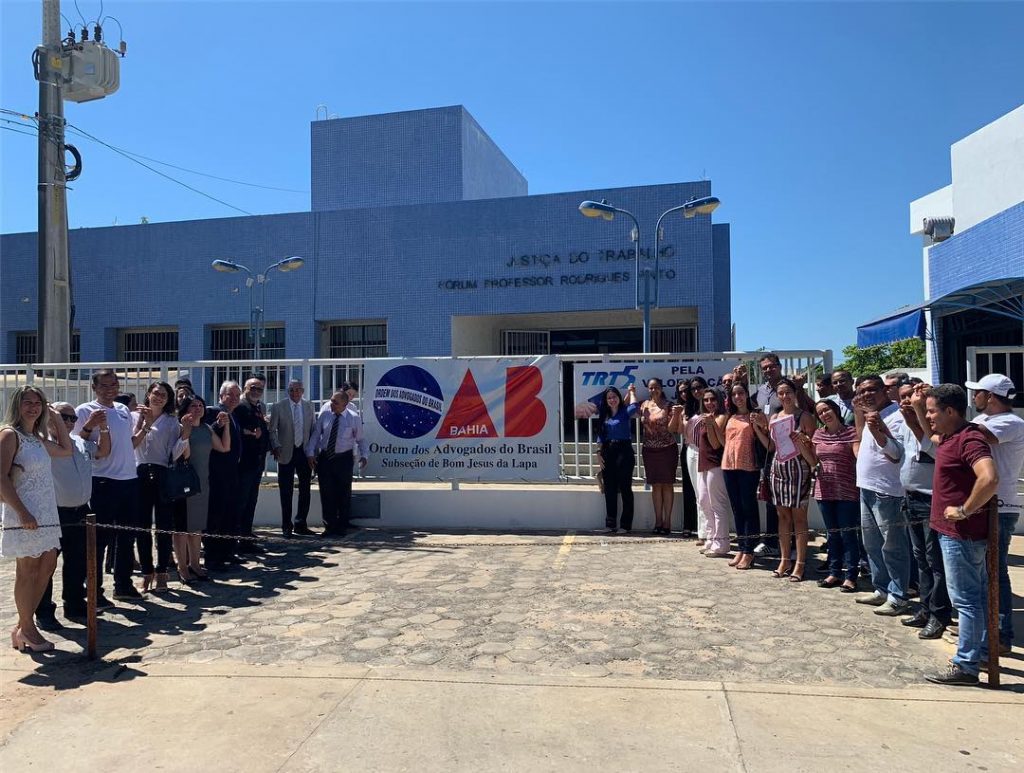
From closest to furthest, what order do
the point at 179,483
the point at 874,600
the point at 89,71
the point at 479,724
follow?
the point at 479,724, the point at 874,600, the point at 179,483, the point at 89,71

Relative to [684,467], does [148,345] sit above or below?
above

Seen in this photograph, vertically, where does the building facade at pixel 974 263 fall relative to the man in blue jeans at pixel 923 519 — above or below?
above

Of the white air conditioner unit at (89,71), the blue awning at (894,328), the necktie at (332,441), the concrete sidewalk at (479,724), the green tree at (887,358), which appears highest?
the white air conditioner unit at (89,71)

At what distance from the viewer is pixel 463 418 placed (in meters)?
9.39

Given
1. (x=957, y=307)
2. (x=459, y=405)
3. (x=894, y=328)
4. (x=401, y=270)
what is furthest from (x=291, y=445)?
(x=401, y=270)

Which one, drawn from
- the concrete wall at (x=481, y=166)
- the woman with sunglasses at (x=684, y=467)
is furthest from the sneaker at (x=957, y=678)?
the concrete wall at (x=481, y=166)

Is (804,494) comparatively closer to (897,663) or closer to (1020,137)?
(897,663)

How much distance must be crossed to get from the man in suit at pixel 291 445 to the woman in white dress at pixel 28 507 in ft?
11.5

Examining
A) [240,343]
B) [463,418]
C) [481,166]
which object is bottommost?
[463,418]

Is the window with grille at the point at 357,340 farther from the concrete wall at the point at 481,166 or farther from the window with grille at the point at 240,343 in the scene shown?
the concrete wall at the point at 481,166

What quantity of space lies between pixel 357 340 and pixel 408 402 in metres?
19.8

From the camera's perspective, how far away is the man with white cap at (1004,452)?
449cm

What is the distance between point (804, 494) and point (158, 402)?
5.92 m

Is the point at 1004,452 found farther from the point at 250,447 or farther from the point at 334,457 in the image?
the point at 334,457
